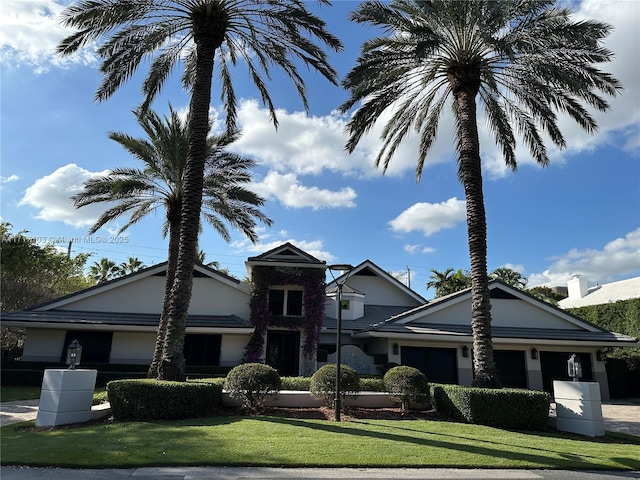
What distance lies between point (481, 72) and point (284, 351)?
15998 mm

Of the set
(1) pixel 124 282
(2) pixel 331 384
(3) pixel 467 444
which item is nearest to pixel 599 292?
(2) pixel 331 384

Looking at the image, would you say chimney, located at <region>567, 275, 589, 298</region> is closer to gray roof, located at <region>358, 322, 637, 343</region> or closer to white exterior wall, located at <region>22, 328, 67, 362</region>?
gray roof, located at <region>358, 322, 637, 343</region>

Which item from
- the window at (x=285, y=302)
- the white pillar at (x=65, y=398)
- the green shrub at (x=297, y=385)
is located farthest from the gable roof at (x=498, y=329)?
the white pillar at (x=65, y=398)

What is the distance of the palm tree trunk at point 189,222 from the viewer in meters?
12.0

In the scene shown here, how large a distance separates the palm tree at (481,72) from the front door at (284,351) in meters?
11.4

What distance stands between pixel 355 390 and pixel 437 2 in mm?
12405

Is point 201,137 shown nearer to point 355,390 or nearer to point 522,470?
point 355,390

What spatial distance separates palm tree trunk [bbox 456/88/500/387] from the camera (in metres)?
12.6

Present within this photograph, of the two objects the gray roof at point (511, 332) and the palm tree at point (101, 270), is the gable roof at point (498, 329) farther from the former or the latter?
the palm tree at point (101, 270)

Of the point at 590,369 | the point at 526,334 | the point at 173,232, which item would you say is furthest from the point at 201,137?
the point at 590,369

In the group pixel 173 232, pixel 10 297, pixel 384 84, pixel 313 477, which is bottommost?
pixel 313 477

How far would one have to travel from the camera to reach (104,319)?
21.0m

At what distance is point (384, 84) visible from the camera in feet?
51.6

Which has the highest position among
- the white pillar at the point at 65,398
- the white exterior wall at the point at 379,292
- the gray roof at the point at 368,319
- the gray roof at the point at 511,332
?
the white exterior wall at the point at 379,292
